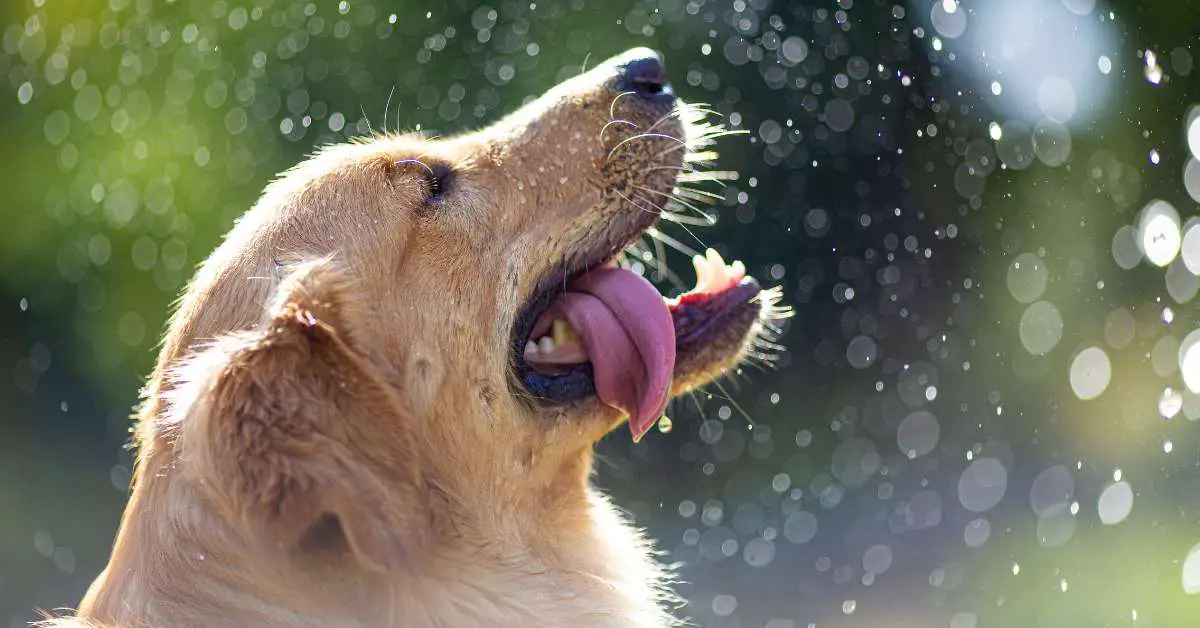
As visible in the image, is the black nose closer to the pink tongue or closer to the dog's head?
the dog's head

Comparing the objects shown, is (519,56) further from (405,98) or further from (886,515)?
(886,515)

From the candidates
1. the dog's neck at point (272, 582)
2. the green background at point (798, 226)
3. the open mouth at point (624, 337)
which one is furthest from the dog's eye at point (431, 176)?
the green background at point (798, 226)

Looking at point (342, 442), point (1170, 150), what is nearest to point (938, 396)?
point (1170, 150)

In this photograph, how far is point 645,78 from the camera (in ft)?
11.7

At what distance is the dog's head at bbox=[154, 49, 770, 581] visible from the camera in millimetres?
2494

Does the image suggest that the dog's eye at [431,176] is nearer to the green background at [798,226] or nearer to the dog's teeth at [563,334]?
the dog's teeth at [563,334]

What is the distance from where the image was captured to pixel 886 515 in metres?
6.97

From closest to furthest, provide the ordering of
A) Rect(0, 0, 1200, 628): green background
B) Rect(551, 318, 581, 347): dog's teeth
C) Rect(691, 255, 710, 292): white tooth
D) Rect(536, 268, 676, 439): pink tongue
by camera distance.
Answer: Rect(536, 268, 676, 439): pink tongue
Rect(551, 318, 581, 347): dog's teeth
Rect(691, 255, 710, 292): white tooth
Rect(0, 0, 1200, 628): green background

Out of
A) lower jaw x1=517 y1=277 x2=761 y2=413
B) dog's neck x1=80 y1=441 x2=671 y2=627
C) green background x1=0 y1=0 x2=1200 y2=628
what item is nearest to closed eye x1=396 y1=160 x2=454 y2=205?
lower jaw x1=517 y1=277 x2=761 y2=413

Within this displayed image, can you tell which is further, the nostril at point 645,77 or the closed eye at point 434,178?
the nostril at point 645,77

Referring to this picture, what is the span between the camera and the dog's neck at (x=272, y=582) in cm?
262

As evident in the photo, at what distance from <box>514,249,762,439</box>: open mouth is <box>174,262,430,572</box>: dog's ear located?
64 cm

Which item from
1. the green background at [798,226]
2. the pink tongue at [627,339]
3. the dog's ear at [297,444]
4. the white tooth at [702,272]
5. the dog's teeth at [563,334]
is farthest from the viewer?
the green background at [798,226]

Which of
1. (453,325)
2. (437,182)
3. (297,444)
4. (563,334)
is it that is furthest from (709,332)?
(297,444)
